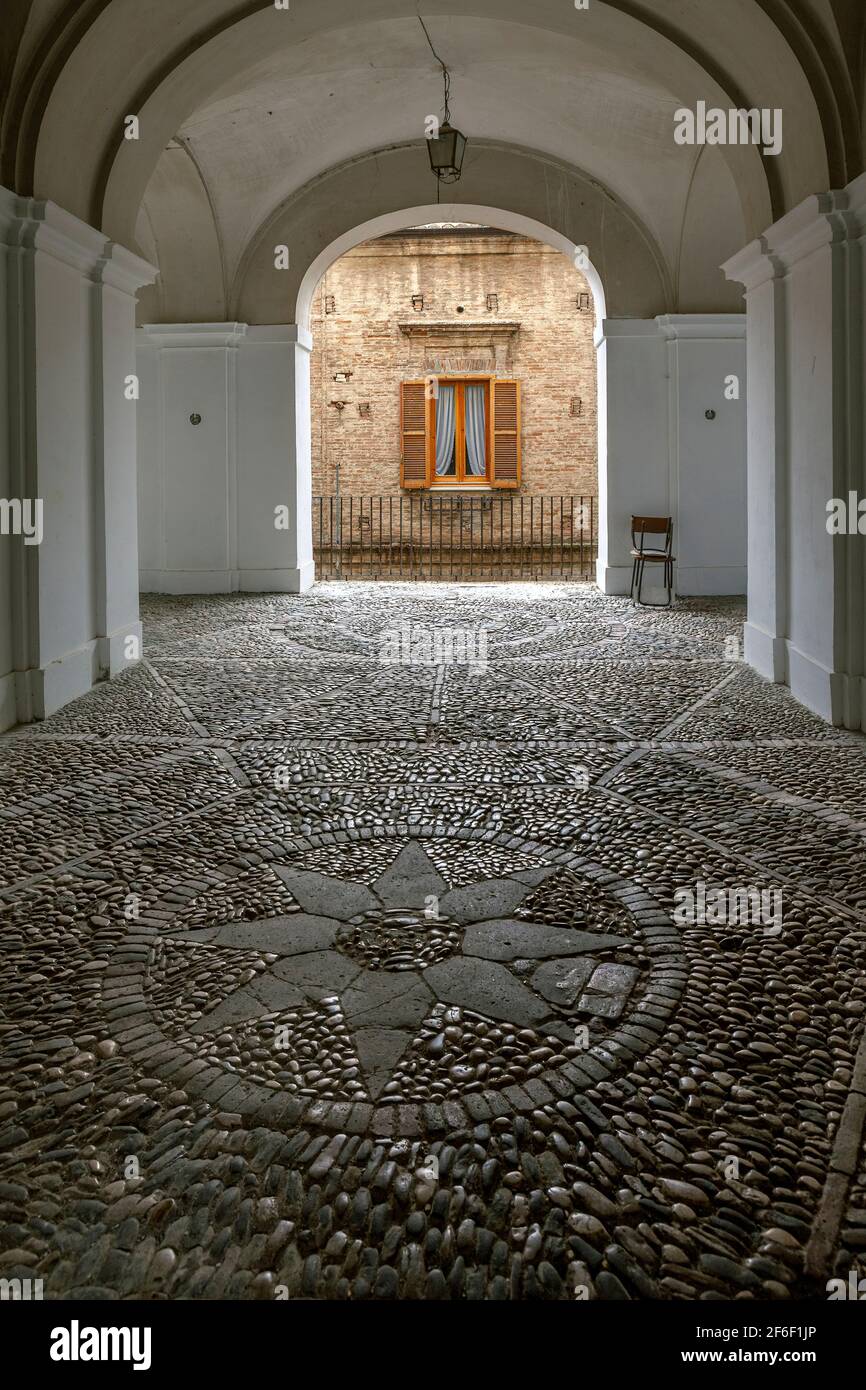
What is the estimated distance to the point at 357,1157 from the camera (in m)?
2.11

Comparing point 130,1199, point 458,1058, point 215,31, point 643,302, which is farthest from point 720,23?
point 130,1199

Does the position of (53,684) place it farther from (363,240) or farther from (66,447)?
(363,240)

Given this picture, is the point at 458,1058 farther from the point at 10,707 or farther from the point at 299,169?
the point at 299,169

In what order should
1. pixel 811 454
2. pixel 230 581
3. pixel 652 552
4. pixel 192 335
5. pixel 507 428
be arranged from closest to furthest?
pixel 811 454, pixel 652 552, pixel 192 335, pixel 230 581, pixel 507 428

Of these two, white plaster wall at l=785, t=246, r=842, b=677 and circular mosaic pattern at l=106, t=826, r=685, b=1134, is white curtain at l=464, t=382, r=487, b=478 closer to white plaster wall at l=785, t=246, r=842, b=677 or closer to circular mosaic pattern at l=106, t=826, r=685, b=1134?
white plaster wall at l=785, t=246, r=842, b=677

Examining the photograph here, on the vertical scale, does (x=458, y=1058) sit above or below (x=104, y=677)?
below

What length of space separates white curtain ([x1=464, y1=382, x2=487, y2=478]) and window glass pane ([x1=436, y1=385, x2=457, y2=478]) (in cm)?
29

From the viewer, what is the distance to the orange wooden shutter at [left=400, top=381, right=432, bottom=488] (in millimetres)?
20719

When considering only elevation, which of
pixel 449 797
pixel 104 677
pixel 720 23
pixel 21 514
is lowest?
pixel 449 797

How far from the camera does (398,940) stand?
10.3 feet

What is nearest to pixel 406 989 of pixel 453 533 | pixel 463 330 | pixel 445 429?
pixel 453 533

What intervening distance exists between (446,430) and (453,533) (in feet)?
6.85

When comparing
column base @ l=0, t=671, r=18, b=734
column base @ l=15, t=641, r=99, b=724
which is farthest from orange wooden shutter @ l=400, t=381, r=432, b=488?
column base @ l=0, t=671, r=18, b=734

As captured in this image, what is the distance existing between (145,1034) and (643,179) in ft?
37.8
